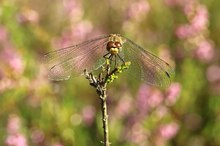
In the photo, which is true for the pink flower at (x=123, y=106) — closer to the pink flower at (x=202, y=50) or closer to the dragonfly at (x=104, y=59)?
the pink flower at (x=202, y=50)

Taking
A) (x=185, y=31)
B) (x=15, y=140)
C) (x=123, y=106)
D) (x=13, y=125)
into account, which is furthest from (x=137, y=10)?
(x=15, y=140)

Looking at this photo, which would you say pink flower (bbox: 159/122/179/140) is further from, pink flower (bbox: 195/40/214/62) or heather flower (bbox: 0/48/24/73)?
heather flower (bbox: 0/48/24/73)

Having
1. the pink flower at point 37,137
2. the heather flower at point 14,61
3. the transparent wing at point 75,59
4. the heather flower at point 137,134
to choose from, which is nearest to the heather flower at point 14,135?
the pink flower at point 37,137

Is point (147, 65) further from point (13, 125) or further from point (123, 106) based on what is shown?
point (123, 106)

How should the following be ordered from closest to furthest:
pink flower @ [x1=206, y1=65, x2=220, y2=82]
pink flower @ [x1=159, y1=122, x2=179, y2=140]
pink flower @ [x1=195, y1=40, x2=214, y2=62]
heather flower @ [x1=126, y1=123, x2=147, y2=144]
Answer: heather flower @ [x1=126, y1=123, x2=147, y2=144], pink flower @ [x1=159, y1=122, x2=179, y2=140], pink flower @ [x1=195, y1=40, x2=214, y2=62], pink flower @ [x1=206, y1=65, x2=220, y2=82]

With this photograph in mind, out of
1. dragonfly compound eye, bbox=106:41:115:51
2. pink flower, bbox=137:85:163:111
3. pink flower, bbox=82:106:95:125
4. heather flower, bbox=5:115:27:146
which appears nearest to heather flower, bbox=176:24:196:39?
pink flower, bbox=137:85:163:111

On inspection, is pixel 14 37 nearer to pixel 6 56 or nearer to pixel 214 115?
pixel 6 56

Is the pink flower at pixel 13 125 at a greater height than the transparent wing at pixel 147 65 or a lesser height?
greater

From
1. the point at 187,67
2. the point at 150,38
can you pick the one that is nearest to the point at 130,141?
the point at 187,67
